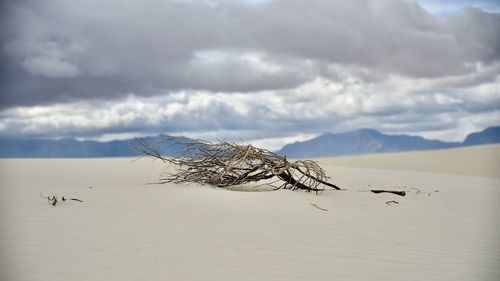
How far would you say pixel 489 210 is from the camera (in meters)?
7.79

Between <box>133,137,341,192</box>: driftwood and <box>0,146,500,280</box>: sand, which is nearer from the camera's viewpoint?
<box>0,146,500,280</box>: sand

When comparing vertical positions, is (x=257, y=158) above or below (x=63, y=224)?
above

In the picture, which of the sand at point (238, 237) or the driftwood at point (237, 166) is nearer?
the sand at point (238, 237)

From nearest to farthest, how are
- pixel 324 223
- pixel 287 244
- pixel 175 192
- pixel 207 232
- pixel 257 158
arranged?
pixel 287 244 → pixel 207 232 → pixel 324 223 → pixel 175 192 → pixel 257 158

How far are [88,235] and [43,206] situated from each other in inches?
76.4

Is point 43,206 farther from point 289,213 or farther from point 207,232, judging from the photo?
point 289,213

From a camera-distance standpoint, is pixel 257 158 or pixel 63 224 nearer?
pixel 63 224

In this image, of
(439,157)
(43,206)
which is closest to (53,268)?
(43,206)

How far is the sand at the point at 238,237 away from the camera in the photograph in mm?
3945

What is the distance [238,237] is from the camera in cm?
490

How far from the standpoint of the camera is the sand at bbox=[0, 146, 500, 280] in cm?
395

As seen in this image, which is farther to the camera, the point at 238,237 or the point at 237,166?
the point at 237,166

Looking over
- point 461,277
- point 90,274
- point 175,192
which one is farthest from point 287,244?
point 175,192

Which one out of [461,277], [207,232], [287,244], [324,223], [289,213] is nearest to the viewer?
[461,277]
